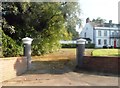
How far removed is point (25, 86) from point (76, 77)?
3.27 meters

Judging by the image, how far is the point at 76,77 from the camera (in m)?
13.0

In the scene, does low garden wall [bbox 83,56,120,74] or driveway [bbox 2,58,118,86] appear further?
low garden wall [bbox 83,56,120,74]

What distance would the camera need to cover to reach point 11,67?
12969 mm

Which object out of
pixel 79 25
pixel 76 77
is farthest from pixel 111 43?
pixel 76 77

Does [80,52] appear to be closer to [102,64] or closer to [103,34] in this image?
[102,64]

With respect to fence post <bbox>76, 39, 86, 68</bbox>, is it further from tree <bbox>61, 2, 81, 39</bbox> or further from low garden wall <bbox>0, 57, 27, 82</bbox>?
tree <bbox>61, 2, 81, 39</bbox>

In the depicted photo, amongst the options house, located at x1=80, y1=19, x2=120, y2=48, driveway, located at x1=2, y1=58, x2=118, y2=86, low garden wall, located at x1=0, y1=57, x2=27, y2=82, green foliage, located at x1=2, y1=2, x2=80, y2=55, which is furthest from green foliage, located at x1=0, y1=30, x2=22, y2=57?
house, located at x1=80, y1=19, x2=120, y2=48

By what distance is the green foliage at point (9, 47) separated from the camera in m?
18.3

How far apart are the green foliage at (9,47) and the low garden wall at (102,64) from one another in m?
6.18

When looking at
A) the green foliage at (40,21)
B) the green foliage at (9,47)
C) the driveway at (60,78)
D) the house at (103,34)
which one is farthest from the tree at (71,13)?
the house at (103,34)

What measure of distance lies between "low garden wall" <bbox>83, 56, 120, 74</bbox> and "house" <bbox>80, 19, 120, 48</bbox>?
160ft

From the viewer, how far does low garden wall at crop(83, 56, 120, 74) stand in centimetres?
1414

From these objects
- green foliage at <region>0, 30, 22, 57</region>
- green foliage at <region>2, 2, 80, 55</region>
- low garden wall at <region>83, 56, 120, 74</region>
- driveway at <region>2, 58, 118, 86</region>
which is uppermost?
green foliage at <region>2, 2, 80, 55</region>

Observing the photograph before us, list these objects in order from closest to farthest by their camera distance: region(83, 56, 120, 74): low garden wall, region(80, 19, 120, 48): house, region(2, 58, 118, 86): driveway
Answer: region(2, 58, 118, 86): driveway, region(83, 56, 120, 74): low garden wall, region(80, 19, 120, 48): house
